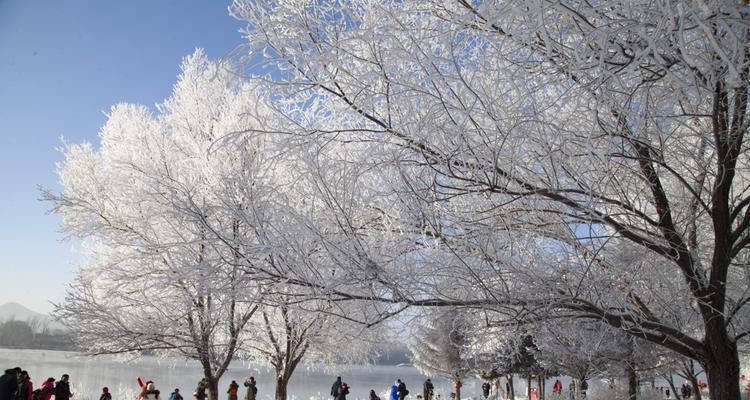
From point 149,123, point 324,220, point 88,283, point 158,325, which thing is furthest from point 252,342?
point 324,220

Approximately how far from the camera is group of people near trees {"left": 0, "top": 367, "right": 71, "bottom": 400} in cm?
965

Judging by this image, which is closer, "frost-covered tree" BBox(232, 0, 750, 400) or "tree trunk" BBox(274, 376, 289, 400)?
"frost-covered tree" BBox(232, 0, 750, 400)

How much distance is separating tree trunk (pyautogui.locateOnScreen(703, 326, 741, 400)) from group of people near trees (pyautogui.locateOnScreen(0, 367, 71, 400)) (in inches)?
435

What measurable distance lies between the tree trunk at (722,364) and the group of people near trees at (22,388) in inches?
435

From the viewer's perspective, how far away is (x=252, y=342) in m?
12.9

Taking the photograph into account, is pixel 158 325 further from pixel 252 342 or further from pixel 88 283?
pixel 252 342

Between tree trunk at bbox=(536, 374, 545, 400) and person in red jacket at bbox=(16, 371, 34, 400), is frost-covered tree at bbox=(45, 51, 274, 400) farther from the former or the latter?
tree trunk at bbox=(536, 374, 545, 400)

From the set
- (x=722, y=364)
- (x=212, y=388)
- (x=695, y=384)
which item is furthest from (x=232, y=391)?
(x=722, y=364)

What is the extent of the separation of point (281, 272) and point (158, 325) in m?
8.09

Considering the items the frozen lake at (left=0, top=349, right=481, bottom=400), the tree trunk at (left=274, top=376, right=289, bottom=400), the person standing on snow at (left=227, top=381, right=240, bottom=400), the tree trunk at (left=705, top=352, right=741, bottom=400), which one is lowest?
the frozen lake at (left=0, top=349, right=481, bottom=400)

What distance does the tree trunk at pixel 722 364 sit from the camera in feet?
13.5

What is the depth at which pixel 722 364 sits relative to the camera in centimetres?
416

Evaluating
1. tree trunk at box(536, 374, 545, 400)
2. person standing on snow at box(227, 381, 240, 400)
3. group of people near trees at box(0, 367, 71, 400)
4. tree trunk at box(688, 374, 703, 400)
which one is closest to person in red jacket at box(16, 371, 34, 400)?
group of people near trees at box(0, 367, 71, 400)

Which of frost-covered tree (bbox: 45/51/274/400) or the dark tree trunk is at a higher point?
frost-covered tree (bbox: 45/51/274/400)
